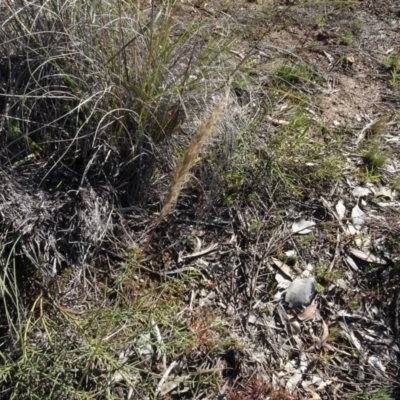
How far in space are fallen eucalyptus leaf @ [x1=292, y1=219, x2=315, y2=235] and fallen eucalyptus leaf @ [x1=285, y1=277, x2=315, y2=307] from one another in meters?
0.29

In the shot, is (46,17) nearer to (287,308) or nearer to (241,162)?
(241,162)

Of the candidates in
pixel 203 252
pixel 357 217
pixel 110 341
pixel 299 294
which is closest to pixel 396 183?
pixel 357 217

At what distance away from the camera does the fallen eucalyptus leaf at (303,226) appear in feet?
8.82

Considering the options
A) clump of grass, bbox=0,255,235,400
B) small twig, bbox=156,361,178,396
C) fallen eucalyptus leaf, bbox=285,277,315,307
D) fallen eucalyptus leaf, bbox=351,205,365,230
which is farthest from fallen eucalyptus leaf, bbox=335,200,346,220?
small twig, bbox=156,361,178,396

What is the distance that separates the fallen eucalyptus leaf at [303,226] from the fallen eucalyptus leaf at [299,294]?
29 centimetres

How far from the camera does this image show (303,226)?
2709 mm

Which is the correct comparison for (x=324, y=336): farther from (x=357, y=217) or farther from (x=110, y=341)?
(x=110, y=341)

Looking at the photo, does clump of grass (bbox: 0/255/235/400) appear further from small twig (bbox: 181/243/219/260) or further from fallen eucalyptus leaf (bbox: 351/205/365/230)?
fallen eucalyptus leaf (bbox: 351/205/365/230)

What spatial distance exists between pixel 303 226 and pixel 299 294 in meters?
0.38

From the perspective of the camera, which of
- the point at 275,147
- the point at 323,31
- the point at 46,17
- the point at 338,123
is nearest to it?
the point at 46,17

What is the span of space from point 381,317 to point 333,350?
0.29 metres

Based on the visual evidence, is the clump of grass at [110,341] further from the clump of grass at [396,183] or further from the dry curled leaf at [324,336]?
the clump of grass at [396,183]

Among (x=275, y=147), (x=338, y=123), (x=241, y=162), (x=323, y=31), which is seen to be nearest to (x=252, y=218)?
(x=241, y=162)

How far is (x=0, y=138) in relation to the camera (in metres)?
2.33
